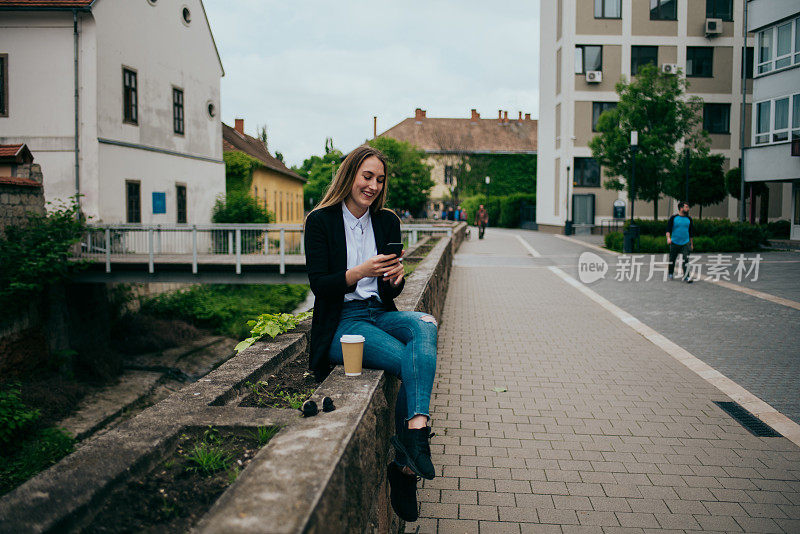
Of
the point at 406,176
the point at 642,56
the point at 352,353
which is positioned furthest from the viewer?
the point at 406,176

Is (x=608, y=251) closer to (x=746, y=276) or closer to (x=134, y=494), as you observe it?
(x=746, y=276)

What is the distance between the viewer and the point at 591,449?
4.82 meters

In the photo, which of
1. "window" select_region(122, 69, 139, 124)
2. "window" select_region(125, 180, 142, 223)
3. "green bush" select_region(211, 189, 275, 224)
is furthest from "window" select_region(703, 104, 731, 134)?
"window" select_region(125, 180, 142, 223)

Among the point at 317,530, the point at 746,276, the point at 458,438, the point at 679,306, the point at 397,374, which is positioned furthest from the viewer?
the point at 746,276

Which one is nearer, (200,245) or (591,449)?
(591,449)

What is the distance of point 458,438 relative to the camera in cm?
508

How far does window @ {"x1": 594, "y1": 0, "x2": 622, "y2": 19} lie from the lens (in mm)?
38750

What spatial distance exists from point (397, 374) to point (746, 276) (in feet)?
46.9

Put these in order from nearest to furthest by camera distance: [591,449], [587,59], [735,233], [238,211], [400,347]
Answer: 1. [400,347]
2. [591,449]
3. [735,233]
4. [238,211]
5. [587,59]

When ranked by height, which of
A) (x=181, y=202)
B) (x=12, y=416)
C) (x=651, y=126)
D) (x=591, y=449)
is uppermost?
(x=651, y=126)

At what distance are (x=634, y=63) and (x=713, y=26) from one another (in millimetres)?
4643

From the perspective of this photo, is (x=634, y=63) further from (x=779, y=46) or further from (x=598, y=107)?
(x=779, y=46)

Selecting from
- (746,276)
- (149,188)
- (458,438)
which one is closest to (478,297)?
(746,276)

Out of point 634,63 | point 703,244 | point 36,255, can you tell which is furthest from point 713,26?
point 36,255
